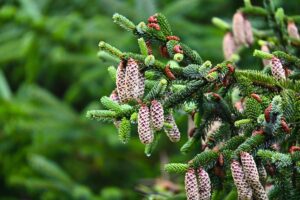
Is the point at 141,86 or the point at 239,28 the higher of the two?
the point at 239,28

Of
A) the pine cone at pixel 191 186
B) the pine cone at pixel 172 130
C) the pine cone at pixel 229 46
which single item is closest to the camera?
the pine cone at pixel 191 186

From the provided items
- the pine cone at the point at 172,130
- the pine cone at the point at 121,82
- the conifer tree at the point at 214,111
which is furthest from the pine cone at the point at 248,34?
the pine cone at the point at 121,82

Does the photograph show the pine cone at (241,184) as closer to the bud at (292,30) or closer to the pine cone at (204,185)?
the pine cone at (204,185)

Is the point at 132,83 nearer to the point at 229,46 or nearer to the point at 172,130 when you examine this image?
the point at 172,130

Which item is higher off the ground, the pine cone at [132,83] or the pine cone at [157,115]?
the pine cone at [132,83]

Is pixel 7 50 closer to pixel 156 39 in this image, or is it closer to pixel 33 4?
pixel 33 4

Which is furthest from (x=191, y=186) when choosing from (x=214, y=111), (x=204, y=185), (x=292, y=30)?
(x=292, y=30)

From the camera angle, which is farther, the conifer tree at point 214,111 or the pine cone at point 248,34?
the pine cone at point 248,34
